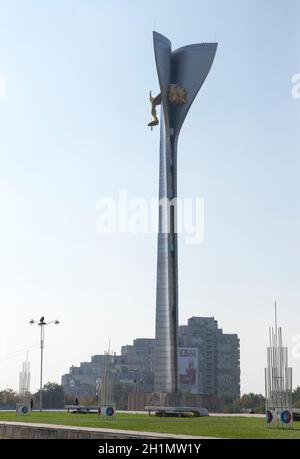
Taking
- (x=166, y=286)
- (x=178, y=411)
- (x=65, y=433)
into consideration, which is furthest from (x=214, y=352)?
(x=65, y=433)

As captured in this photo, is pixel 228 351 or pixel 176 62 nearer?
pixel 176 62

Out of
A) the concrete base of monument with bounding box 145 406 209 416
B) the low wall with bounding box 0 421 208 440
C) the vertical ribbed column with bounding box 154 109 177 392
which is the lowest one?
the concrete base of monument with bounding box 145 406 209 416

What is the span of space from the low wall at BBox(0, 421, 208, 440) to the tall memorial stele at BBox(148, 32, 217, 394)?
34088mm

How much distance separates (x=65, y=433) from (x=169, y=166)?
132ft

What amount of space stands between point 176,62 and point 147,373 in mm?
132819

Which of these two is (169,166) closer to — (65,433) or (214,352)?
(65,433)

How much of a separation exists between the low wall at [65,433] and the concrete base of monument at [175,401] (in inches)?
1170

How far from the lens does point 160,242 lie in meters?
60.5

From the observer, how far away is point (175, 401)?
55.8m

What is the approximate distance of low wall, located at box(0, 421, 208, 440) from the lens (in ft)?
66.5

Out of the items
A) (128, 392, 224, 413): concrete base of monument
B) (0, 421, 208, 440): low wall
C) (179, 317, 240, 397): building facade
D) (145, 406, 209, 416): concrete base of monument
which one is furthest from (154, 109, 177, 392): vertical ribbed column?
(179, 317, 240, 397): building facade

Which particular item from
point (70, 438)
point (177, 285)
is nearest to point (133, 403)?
point (177, 285)

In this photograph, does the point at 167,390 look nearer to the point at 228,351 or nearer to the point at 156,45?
the point at 156,45

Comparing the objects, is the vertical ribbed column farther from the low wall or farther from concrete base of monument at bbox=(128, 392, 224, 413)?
the low wall
